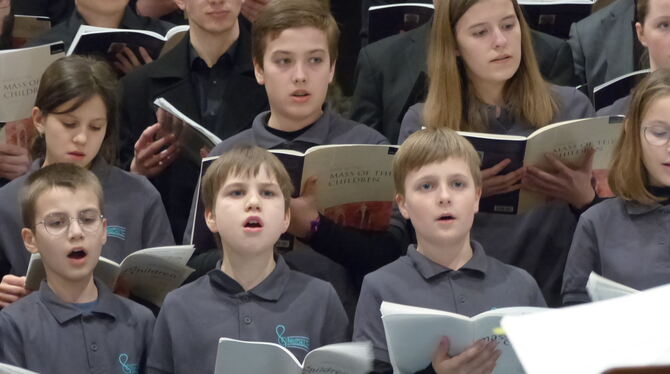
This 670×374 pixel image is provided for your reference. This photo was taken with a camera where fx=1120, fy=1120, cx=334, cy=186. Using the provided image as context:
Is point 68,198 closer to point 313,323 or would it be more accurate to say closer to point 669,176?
point 313,323

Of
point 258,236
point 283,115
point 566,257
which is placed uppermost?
point 283,115

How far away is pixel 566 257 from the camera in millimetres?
2926

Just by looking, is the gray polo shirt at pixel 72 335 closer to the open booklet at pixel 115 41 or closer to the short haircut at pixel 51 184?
the short haircut at pixel 51 184

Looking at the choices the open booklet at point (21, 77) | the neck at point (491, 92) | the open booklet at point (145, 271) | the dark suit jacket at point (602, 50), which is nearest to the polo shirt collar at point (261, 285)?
the open booklet at point (145, 271)

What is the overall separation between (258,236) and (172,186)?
797mm

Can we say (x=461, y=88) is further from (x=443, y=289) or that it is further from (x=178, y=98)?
(x=178, y=98)

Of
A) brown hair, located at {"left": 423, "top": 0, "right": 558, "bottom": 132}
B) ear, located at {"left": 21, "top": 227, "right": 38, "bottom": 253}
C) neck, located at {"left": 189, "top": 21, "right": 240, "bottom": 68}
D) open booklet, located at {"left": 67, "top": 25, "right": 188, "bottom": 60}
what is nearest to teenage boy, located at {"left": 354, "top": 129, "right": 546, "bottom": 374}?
brown hair, located at {"left": 423, "top": 0, "right": 558, "bottom": 132}

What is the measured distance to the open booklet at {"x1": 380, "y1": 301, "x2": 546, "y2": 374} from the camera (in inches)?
85.5

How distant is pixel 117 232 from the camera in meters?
2.94

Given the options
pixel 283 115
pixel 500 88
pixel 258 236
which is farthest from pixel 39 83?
pixel 500 88

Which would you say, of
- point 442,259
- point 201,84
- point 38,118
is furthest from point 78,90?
point 442,259

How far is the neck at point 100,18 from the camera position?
12.9ft

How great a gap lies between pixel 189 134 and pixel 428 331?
1141 mm

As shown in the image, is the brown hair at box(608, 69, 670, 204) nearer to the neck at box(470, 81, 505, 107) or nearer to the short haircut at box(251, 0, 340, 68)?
the neck at box(470, 81, 505, 107)
